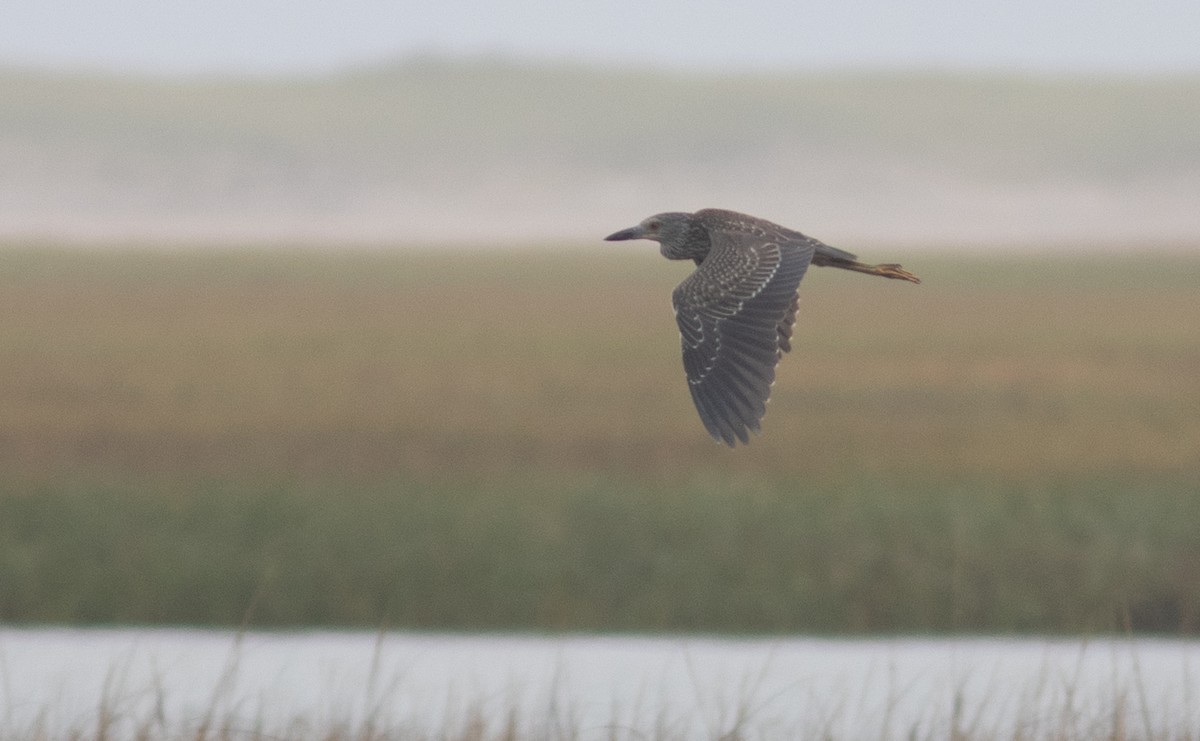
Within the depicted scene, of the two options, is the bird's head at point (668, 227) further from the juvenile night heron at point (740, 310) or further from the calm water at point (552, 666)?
the calm water at point (552, 666)

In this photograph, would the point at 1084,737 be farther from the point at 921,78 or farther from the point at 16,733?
the point at 921,78

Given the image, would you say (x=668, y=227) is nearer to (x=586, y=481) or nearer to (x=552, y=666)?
(x=552, y=666)

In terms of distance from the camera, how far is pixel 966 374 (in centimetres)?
2864

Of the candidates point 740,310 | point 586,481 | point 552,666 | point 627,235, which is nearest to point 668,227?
point 627,235

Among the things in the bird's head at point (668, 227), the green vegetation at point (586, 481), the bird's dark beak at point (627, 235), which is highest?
the bird's head at point (668, 227)

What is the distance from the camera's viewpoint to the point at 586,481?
16.1m

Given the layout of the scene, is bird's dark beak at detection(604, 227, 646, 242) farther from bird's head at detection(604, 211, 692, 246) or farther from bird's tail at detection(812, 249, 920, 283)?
bird's tail at detection(812, 249, 920, 283)

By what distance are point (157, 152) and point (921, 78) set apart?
5228 cm

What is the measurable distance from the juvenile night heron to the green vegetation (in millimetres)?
1694

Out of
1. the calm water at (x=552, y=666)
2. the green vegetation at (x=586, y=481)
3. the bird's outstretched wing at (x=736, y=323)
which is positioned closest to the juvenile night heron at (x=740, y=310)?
the bird's outstretched wing at (x=736, y=323)

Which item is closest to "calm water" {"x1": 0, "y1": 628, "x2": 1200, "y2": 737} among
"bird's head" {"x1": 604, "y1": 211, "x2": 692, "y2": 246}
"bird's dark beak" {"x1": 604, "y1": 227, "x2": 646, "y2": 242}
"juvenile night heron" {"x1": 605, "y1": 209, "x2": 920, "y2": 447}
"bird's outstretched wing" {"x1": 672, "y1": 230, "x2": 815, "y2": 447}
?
"bird's head" {"x1": 604, "y1": 211, "x2": 692, "y2": 246}

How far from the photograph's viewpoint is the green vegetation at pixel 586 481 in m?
13.1

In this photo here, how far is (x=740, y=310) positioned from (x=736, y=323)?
59 millimetres

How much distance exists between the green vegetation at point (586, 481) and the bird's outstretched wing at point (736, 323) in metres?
1.72
